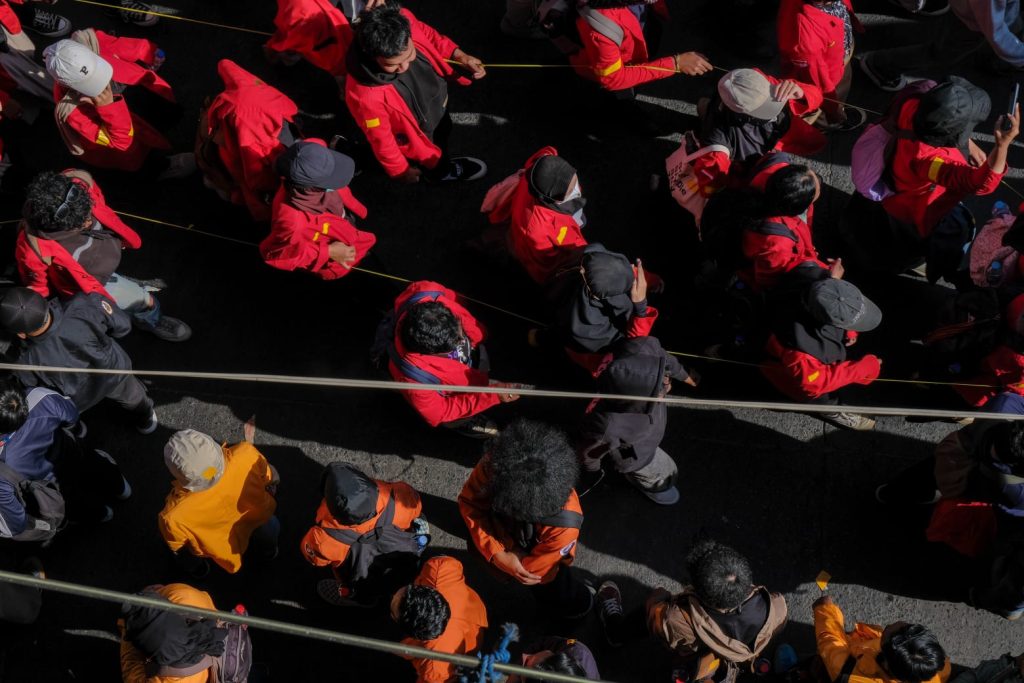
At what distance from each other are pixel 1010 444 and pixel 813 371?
41.0 inches

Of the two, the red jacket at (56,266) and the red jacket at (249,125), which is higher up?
the red jacket at (249,125)

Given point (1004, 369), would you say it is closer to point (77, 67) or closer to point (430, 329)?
point (430, 329)

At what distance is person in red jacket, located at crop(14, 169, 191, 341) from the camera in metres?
4.97

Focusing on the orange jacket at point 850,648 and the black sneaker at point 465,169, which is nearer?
the orange jacket at point 850,648

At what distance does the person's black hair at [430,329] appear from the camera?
4.61m

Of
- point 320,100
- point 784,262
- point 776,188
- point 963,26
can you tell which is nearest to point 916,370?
point 784,262

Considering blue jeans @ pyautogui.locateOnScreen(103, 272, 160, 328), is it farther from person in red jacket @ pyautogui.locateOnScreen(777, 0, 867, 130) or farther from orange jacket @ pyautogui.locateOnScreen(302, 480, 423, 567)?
person in red jacket @ pyautogui.locateOnScreen(777, 0, 867, 130)

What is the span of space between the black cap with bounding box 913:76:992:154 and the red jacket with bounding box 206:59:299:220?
372 centimetres

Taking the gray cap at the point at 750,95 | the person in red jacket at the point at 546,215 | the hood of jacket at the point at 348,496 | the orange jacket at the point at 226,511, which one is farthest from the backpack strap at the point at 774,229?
the orange jacket at the point at 226,511

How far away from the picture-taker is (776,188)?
4.84 meters

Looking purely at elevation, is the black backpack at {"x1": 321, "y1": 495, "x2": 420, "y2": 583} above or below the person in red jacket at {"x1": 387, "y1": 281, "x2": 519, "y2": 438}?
below

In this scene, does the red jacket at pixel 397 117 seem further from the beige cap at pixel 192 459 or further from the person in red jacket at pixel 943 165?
the person in red jacket at pixel 943 165

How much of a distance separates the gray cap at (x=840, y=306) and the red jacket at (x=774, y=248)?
381 millimetres

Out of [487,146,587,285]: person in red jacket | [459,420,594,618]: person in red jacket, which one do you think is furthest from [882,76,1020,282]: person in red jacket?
[459,420,594,618]: person in red jacket
